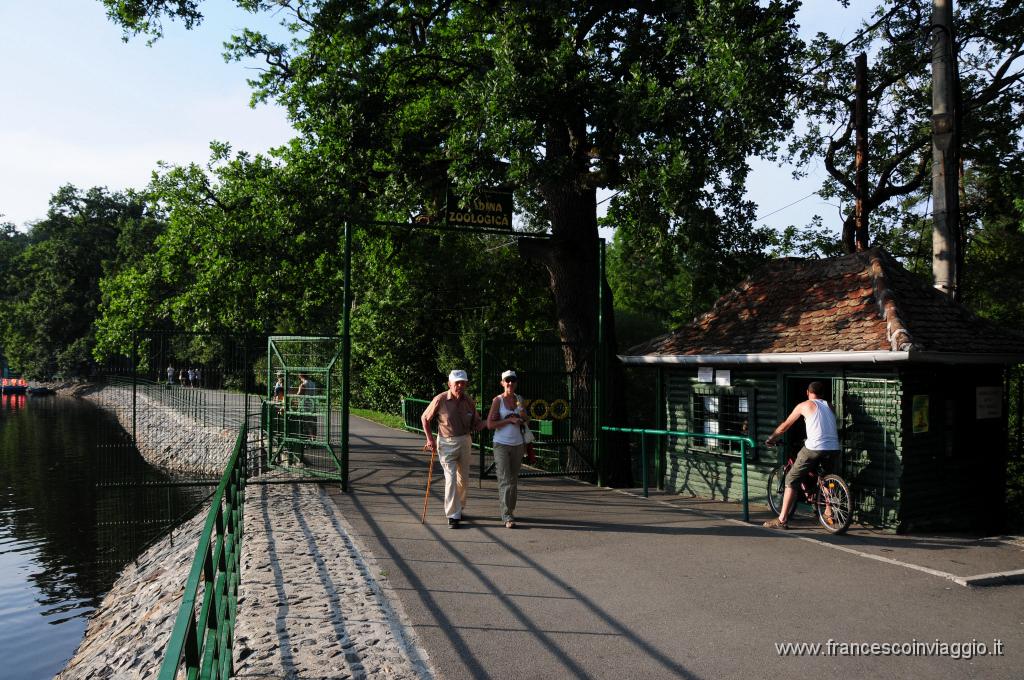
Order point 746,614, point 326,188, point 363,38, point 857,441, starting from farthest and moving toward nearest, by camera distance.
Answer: point 326,188, point 363,38, point 857,441, point 746,614

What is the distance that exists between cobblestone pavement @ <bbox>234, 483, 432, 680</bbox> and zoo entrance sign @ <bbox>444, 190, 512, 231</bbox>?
6282mm

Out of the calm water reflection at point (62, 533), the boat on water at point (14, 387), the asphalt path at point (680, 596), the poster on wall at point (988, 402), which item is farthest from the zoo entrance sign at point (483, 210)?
the boat on water at point (14, 387)

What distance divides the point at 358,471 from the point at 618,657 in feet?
33.8

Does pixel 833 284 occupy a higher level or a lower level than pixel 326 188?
lower

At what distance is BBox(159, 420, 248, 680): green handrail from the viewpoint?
317 centimetres

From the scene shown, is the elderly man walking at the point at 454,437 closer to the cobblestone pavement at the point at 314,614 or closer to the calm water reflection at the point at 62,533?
the cobblestone pavement at the point at 314,614

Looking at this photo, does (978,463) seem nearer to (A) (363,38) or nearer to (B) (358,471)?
(B) (358,471)

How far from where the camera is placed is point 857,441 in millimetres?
10508

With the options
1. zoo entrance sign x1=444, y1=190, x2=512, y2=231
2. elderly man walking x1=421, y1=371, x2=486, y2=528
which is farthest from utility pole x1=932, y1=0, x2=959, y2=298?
elderly man walking x1=421, y1=371, x2=486, y2=528

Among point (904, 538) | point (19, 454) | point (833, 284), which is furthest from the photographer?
point (19, 454)

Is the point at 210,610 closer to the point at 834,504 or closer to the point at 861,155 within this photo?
the point at 834,504

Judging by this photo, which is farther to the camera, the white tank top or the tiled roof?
the tiled roof

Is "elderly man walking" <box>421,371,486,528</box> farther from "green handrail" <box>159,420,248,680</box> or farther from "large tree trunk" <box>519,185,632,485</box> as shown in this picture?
"large tree trunk" <box>519,185,632,485</box>

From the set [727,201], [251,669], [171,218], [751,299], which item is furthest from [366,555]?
[171,218]
